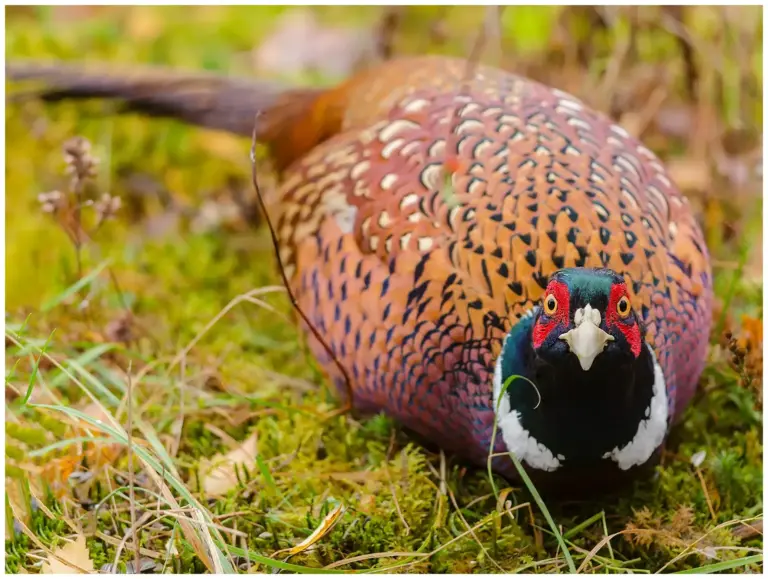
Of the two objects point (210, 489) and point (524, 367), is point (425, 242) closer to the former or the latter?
point (524, 367)

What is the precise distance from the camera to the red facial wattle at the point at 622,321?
79.9 inches

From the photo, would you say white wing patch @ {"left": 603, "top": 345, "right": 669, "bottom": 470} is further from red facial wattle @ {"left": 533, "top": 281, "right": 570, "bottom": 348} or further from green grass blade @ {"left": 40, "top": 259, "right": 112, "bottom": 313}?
green grass blade @ {"left": 40, "top": 259, "right": 112, "bottom": 313}

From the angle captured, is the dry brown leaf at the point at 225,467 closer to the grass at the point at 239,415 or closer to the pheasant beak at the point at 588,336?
the grass at the point at 239,415

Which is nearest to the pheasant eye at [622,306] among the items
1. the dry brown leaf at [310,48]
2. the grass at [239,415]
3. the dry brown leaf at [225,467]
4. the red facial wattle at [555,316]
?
the red facial wattle at [555,316]

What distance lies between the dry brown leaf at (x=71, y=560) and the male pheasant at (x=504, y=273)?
36.9 inches

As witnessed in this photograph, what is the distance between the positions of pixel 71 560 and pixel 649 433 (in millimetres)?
1620

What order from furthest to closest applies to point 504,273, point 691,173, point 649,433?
point 691,173 < point 504,273 < point 649,433

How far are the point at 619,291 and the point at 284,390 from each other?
150 centimetres

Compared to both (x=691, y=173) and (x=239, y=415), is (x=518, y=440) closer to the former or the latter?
(x=239, y=415)

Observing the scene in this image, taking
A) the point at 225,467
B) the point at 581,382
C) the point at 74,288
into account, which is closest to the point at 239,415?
the point at 225,467

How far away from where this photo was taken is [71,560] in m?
2.40

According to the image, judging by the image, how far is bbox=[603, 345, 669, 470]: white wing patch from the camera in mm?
2287

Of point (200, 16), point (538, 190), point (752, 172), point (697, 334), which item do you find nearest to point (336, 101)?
point (538, 190)

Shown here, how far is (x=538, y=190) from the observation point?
2.56 m
